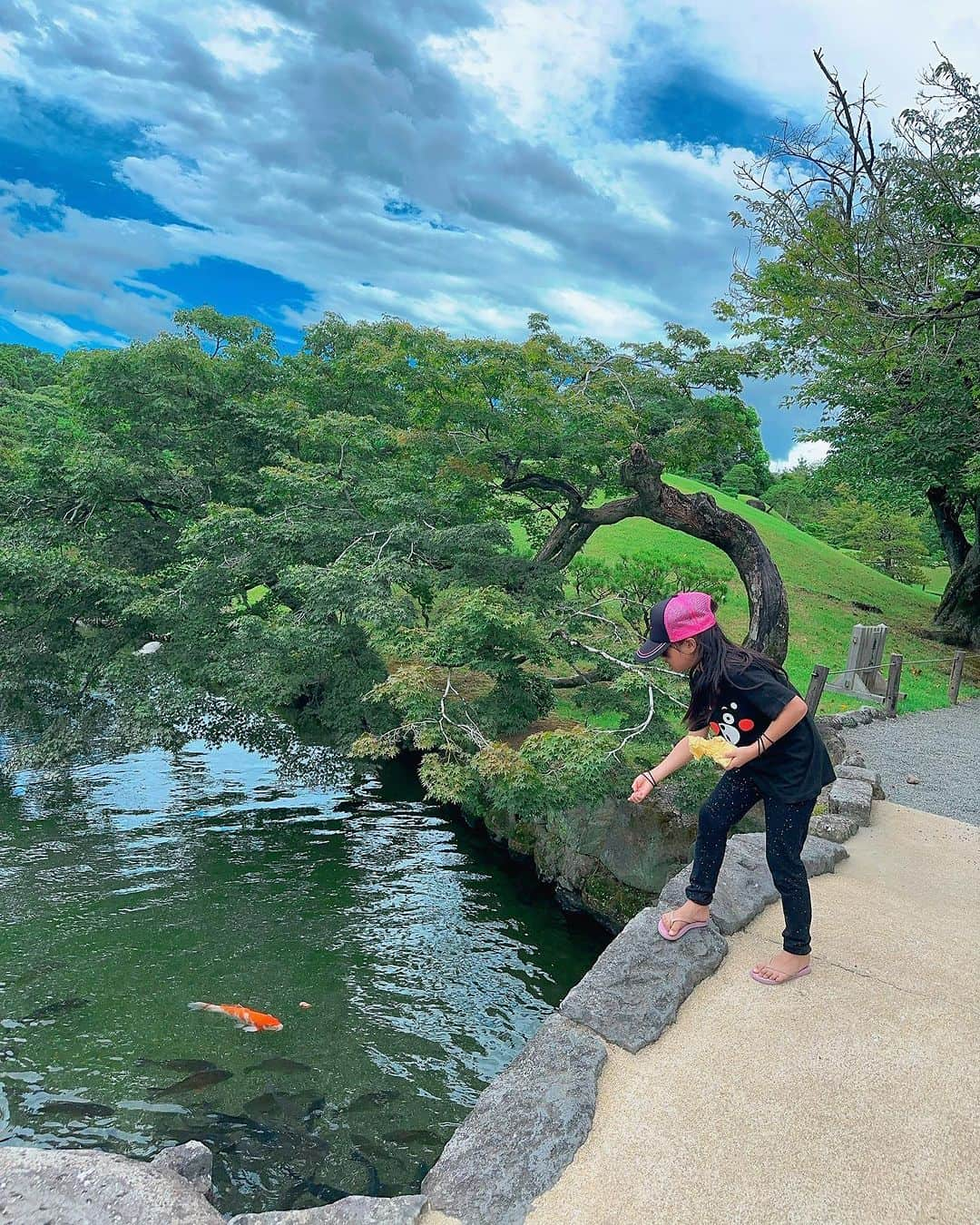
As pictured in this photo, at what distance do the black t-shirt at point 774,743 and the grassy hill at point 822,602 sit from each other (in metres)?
10.5

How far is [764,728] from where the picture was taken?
3.27 meters

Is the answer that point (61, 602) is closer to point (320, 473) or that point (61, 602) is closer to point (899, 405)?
point (320, 473)

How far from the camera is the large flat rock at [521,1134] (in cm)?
247

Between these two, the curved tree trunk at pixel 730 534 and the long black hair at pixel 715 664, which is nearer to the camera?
the long black hair at pixel 715 664

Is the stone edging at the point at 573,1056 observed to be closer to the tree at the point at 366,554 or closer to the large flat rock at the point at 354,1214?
the large flat rock at the point at 354,1214

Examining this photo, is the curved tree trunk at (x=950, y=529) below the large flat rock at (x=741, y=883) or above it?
above

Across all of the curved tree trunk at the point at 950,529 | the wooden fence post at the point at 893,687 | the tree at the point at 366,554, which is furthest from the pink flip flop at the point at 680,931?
the curved tree trunk at the point at 950,529

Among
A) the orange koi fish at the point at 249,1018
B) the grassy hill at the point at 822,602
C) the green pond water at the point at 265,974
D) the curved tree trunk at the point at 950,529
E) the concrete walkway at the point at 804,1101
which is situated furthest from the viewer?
the curved tree trunk at the point at 950,529

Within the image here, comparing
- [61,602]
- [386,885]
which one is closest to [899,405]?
[386,885]

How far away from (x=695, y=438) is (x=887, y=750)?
5.26 meters

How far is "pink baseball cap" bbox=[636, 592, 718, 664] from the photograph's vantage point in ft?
10.7

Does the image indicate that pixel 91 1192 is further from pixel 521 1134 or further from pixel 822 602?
pixel 822 602

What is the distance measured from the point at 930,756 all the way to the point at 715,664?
8.72 metres

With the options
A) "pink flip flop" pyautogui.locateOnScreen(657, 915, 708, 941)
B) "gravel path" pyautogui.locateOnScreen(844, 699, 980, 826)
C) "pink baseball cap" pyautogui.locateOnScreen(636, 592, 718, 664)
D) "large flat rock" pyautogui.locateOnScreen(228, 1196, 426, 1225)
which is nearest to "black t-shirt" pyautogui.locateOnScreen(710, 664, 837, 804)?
"pink baseball cap" pyautogui.locateOnScreen(636, 592, 718, 664)
